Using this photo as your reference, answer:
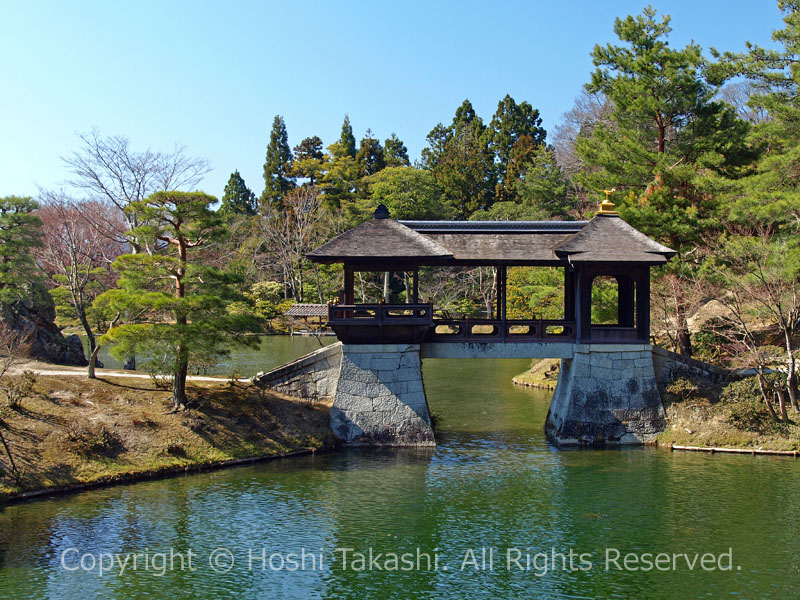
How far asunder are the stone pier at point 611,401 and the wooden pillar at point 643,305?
50 cm

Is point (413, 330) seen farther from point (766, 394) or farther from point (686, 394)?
point (766, 394)

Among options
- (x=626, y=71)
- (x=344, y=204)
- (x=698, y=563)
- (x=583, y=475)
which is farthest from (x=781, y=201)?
(x=344, y=204)

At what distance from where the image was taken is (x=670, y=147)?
1049 inches

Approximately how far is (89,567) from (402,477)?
7.79 meters

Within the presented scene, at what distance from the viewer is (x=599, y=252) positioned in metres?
21.3

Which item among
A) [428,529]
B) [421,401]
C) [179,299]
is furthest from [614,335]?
[179,299]

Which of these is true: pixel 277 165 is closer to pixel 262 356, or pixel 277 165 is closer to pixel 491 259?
pixel 262 356

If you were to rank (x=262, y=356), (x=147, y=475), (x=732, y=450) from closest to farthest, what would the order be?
(x=147, y=475) < (x=732, y=450) < (x=262, y=356)

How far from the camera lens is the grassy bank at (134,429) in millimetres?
17219

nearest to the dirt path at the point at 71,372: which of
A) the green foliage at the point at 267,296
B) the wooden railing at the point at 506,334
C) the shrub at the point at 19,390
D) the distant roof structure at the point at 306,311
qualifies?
the shrub at the point at 19,390

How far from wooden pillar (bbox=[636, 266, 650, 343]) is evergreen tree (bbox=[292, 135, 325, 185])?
39.5 metres

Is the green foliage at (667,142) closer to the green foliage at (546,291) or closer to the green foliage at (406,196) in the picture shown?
the green foliage at (546,291)

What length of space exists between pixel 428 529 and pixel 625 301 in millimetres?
12194

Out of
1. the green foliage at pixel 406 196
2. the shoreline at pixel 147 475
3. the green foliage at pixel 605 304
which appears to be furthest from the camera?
the green foliage at pixel 406 196
